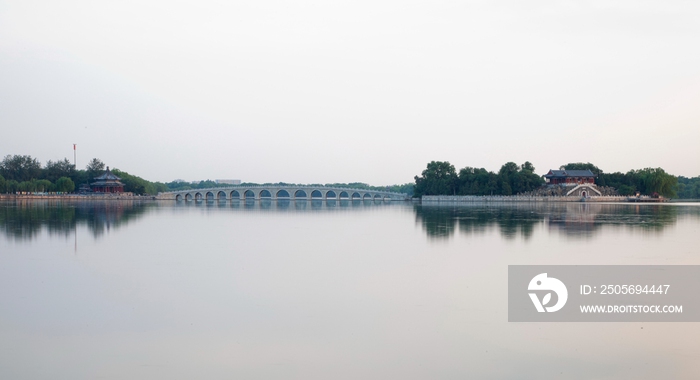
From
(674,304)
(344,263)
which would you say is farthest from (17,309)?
(674,304)

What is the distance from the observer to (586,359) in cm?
862

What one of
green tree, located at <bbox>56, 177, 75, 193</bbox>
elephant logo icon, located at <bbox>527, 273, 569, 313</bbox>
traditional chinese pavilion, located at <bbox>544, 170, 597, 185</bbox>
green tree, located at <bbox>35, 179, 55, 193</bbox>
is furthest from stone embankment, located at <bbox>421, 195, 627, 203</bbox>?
elephant logo icon, located at <bbox>527, 273, 569, 313</bbox>

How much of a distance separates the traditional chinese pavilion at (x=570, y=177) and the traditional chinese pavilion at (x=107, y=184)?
7175 centimetres

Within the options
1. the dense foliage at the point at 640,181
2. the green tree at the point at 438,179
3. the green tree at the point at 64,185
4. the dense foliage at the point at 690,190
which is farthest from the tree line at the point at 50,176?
the dense foliage at the point at 690,190

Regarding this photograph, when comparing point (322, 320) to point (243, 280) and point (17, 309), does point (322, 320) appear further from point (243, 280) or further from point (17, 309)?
point (17, 309)

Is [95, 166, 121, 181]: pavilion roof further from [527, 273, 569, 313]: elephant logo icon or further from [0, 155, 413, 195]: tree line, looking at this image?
[527, 273, 569, 313]: elephant logo icon

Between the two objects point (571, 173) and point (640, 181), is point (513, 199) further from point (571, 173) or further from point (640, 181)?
point (640, 181)

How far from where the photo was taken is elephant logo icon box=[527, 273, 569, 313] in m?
11.5

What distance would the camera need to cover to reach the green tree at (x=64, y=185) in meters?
106

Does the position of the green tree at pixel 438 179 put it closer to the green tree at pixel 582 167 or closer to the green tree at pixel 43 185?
the green tree at pixel 582 167

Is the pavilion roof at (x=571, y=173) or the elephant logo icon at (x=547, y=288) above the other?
the pavilion roof at (x=571, y=173)

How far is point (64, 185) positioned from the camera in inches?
4163

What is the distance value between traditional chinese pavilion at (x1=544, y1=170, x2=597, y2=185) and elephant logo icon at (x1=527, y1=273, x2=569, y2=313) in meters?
89.9

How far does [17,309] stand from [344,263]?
8652 mm
